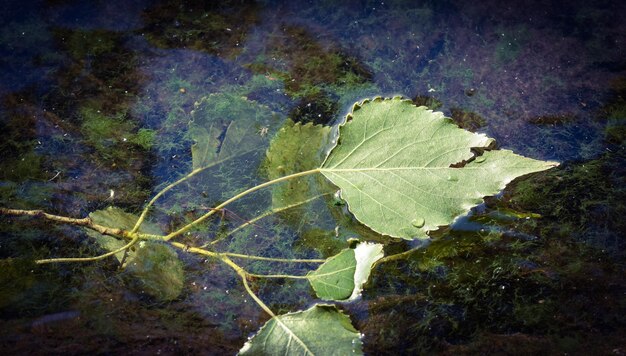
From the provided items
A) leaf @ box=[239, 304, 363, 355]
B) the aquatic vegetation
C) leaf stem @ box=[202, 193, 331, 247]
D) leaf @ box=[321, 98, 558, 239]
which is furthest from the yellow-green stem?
leaf @ box=[239, 304, 363, 355]

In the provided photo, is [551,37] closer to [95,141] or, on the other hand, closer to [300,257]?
[300,257]

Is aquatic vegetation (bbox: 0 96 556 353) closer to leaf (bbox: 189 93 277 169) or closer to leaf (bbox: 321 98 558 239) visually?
leaf (bbox: 321 98 558 239)

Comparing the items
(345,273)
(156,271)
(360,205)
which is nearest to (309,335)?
(345,273)

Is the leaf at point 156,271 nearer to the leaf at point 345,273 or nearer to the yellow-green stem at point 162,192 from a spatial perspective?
the yellow-green stem at point 162,192

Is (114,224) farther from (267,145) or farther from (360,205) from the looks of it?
(360,205)

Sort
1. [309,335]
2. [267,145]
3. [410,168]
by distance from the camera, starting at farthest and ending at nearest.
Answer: [267,145], [410,168], [309,335]

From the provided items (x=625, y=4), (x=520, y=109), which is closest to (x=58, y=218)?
(x=520, y=109)

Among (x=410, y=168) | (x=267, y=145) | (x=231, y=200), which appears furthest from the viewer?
(x=267, y=145)
